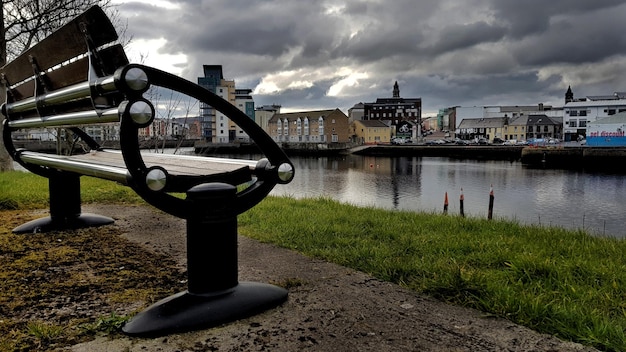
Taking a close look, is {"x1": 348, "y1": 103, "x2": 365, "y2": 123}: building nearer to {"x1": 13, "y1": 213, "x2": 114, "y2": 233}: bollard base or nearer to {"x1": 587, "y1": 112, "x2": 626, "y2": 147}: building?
{"x1": 587, "y1": 112, "x2": 626, "y2": 147}: building

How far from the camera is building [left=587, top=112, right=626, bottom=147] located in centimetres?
6200

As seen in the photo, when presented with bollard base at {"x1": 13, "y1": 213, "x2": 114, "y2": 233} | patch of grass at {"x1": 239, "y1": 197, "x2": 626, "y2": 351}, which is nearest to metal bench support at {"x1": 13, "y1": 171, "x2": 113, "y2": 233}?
bollard base at {"x1": 13, "y1": 213, "x2": 114, "y2": 233}

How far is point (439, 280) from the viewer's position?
2.74 meters

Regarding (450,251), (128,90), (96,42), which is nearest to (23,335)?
(128,90)

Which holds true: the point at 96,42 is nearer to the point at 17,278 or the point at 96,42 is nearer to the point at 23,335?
the point at 23,335

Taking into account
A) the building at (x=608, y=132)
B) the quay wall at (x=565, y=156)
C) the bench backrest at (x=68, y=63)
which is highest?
the building at (x=608, y=132)

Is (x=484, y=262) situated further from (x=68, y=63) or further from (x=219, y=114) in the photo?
(x=219, y=114)

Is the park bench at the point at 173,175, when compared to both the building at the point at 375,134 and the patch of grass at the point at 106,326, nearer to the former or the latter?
the patch of grass at the point at 106,326

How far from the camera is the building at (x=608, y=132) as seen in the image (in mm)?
62000

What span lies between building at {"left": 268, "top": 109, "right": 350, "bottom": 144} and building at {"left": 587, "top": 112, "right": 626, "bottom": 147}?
44.3m

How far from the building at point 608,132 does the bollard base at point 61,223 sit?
71.1 metres

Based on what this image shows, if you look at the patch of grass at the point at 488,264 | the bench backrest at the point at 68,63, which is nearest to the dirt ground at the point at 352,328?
the patch of grass at the point at 488,264

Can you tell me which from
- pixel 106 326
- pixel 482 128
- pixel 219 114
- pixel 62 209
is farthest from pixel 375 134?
pixel 106 326

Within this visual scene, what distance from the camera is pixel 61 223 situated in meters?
4.49
